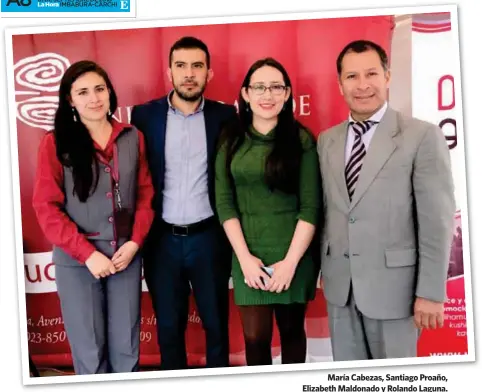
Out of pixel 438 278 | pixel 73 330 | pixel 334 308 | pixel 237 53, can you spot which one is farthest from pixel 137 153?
pixel 438 278

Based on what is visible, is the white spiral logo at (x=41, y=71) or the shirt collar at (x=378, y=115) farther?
the white spiral logo at (x=41, y=71)

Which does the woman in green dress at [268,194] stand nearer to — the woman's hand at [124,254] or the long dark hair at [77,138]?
the woman's hand at [124,254]

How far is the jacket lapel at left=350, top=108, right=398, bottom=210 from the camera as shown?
193 cm

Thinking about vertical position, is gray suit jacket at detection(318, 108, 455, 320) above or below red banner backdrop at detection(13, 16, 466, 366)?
below

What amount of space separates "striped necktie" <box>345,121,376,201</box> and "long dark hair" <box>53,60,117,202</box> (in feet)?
3.31

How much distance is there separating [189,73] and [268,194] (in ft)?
1.99

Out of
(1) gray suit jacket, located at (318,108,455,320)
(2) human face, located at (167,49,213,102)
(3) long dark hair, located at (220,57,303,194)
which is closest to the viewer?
(1) gray suit jacket, located at (318,108,455,320)

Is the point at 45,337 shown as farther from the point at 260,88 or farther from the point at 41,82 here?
the point at 260,88

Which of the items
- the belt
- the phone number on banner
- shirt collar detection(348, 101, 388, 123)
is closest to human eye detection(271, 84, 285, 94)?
shirt collar detection(348, 101, 388, 123)

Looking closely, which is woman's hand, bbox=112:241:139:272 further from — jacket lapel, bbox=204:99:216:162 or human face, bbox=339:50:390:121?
human face, bbox=339:50:390:121

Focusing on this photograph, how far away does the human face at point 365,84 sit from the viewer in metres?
2.00

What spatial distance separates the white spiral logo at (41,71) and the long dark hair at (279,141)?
760 mm

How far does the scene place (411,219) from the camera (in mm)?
1939

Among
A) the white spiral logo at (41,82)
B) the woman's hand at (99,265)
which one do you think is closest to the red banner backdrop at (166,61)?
the white spiral logo at (41,82)
